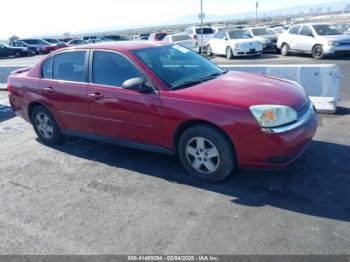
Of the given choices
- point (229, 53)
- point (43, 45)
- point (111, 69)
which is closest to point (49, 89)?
point (111, 69)

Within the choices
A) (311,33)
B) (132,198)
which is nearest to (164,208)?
(132,198)

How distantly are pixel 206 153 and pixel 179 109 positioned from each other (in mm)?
620

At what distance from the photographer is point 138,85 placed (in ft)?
13.9

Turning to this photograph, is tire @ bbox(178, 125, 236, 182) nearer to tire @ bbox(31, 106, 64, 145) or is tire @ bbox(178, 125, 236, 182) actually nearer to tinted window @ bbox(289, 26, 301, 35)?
tire @ bbox(31, 106, 64, 145)

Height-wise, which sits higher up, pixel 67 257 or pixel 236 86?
pixel 236 86

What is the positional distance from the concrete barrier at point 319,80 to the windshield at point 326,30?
1005cm

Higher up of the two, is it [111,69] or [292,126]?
[111,69]

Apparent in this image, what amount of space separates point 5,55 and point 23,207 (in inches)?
1335

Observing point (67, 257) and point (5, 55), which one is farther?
point (5, 55)

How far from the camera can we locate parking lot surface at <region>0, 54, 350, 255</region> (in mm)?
3086

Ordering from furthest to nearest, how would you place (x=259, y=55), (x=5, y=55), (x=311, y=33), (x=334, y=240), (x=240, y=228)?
(x=5, y=55) < (x=259, y=55) < (x=311, y=33) < (x=240, y=228) < (x=334, y=240)

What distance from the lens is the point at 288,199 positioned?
3670 millimetres

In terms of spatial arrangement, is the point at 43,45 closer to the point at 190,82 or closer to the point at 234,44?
the point at 234,44

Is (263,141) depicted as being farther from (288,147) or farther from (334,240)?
(334,240)
